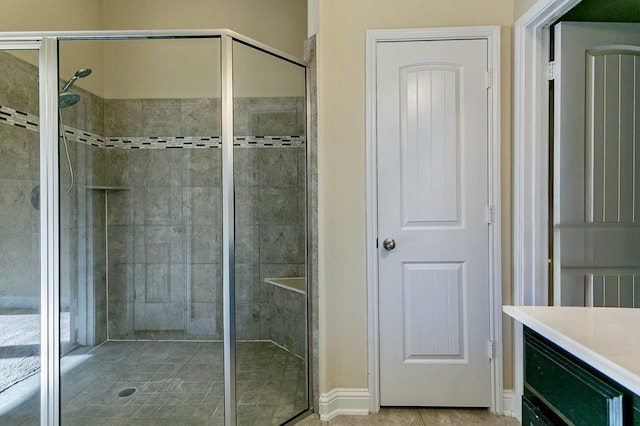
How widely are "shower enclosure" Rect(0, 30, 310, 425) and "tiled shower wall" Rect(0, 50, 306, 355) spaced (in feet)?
0.04

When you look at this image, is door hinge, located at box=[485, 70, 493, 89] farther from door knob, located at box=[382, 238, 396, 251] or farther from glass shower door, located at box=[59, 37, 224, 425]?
glass shower door, located at box=[59, 37, 224, 425]

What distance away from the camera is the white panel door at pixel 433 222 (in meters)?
1.84

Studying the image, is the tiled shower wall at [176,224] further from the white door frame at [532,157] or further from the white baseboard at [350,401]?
the white door frame at [532,157]

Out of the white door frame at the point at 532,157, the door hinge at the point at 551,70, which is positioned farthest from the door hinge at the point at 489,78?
the door hinge at the point at 551,70

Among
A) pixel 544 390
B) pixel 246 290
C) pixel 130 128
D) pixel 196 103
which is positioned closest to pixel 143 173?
pixel 130 128

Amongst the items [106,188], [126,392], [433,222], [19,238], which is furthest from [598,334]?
[106,188]

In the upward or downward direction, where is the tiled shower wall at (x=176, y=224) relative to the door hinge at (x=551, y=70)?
downward

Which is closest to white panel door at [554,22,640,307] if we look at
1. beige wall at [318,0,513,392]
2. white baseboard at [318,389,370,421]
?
beige wall at [318,0,513,392]

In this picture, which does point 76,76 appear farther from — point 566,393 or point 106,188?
point 566,393

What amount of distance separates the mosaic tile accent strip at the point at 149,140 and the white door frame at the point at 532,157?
1183 millimetres

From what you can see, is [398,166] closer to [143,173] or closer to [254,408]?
[254,408]

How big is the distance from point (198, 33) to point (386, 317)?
5.77 feet

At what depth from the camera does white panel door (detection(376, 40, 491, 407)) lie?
1.84 meters

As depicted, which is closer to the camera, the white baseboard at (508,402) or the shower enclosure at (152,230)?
the shower enclosure at (152,230)
